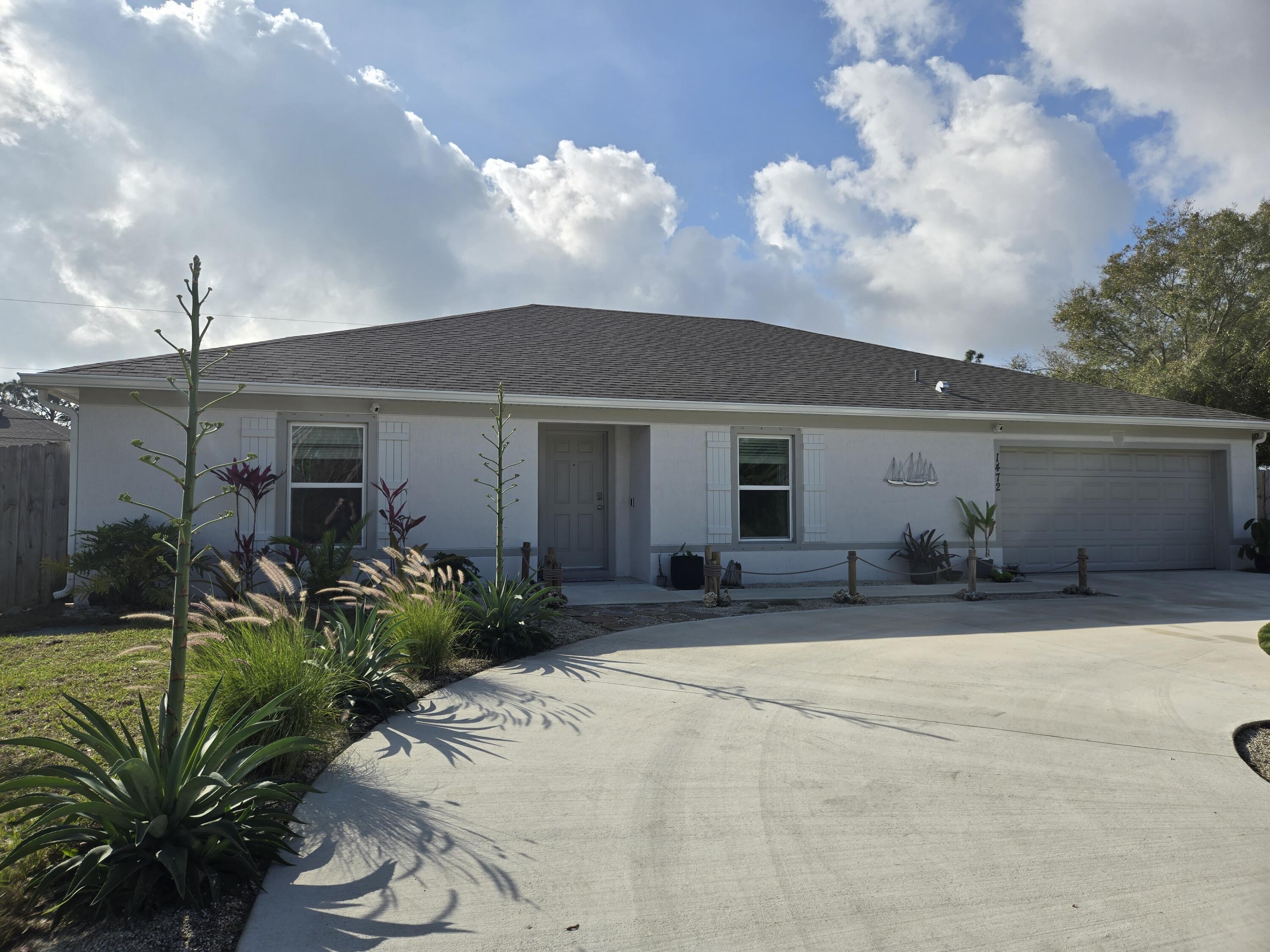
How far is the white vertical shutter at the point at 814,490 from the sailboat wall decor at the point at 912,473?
1259 millimetres

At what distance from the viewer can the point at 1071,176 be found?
19.4 metres

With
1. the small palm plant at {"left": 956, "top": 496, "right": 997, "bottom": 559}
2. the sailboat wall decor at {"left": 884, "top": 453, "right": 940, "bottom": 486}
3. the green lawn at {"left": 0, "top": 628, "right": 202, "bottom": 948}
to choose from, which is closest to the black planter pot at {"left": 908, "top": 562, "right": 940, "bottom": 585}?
the small palm plant at {"left": 956, "top": 496, "right": 997, "bottom": 559}

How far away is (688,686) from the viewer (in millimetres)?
5914

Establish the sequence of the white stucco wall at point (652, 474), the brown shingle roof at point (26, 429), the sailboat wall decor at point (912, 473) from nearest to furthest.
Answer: the white stucco wall at point (652, 474) < the sailboat wall decor at point (912, 473) < the brown shingle roof at point (26, 429)

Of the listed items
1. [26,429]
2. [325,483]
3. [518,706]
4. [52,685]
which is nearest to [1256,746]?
[518,706]

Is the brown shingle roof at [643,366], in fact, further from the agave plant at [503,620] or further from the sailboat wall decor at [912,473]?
the agave plant at [503,620]

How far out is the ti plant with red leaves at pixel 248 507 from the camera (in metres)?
8.71

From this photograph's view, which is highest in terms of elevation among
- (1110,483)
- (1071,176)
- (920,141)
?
(1071,176)

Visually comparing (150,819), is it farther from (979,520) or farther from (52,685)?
(979,520)

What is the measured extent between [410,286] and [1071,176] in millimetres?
17612

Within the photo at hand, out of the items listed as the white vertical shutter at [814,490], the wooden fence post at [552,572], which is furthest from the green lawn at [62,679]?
the white vertical shutter at [814,490]

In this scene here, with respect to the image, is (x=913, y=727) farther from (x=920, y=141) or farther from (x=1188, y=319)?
(x=1188, y=319)

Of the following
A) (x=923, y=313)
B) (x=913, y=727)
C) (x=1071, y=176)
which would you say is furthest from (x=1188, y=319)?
(x=913, y=727)

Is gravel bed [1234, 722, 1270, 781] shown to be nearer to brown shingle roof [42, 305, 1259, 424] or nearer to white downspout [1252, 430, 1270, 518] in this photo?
brown shingle roof [42, 305, 1259, 424]
